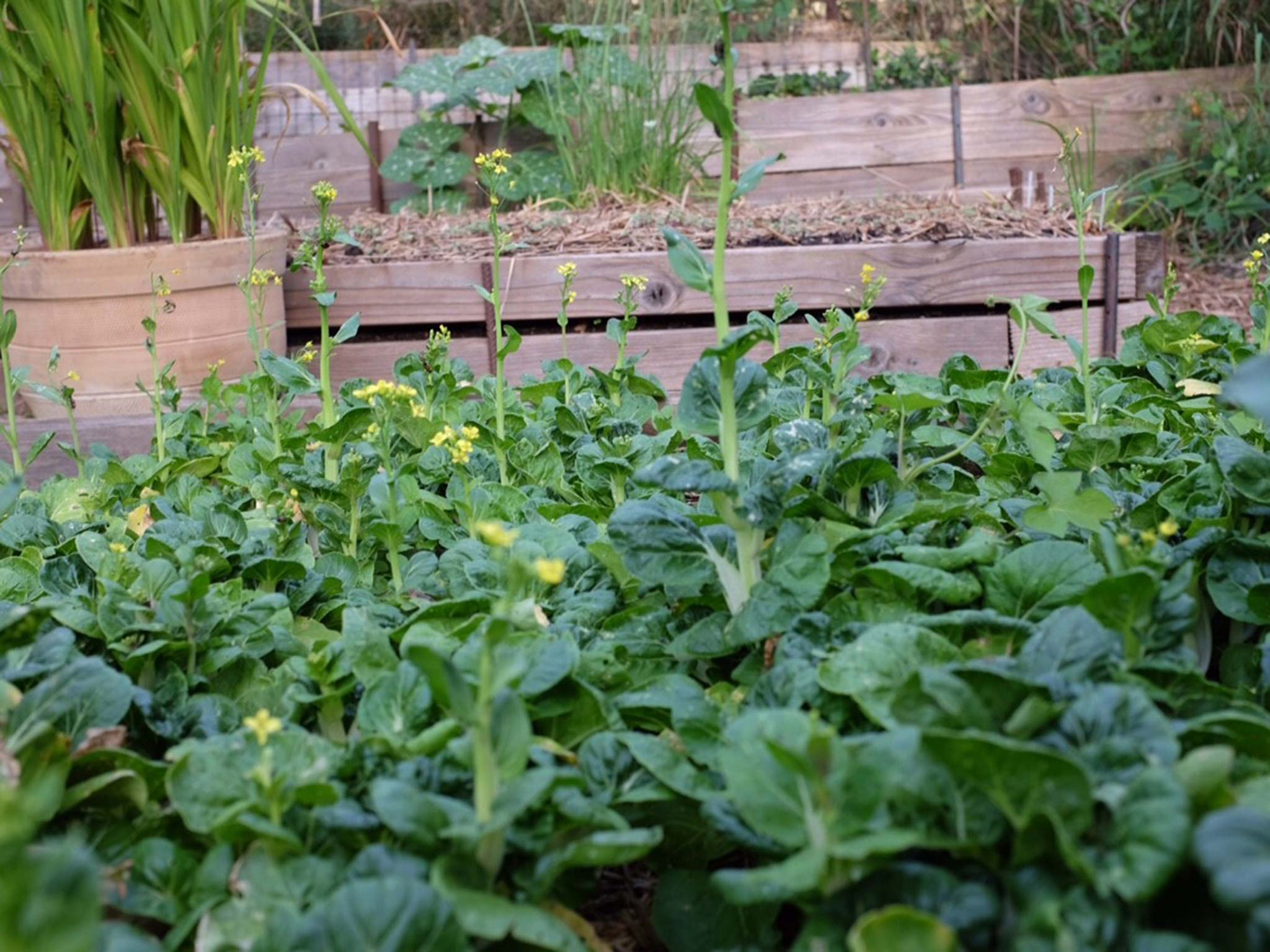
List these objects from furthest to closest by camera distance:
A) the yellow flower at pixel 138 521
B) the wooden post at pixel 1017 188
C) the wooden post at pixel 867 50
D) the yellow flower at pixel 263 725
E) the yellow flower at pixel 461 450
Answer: the wooden post at pixel 867 50 < the wooden post at pixel 1017 188 < the yellow flower at pixel 138 521 < the yellow flower at pixel 461 450 < the yellow flower at pixel 263 725

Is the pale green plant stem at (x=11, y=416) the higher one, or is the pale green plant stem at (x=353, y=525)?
the pale green plant stem at (x=11, y=416)

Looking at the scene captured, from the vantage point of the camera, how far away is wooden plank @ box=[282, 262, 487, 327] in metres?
2.85

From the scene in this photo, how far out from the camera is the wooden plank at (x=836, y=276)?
2.78 m

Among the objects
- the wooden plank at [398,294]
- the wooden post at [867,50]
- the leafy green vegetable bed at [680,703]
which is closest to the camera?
the leafy green vegetable bed at [680,703]

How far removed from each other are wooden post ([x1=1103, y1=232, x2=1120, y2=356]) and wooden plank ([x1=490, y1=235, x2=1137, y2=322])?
0.02m

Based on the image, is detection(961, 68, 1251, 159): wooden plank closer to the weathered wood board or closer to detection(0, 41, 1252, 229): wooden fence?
detection(0, 41, 1252, 229): wooden fence

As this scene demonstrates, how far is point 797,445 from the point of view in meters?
1.41

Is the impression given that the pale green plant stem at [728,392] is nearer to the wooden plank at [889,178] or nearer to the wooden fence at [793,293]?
the wooden fence at [793,293]

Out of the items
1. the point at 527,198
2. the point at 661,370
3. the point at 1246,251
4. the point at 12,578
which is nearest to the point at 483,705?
the point at 12,578

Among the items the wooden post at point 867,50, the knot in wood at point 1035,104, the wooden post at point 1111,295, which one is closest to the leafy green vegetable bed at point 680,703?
the wooden post at point 1111,295

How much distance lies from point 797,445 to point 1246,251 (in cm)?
488

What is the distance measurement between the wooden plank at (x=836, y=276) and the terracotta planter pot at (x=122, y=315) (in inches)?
26.0

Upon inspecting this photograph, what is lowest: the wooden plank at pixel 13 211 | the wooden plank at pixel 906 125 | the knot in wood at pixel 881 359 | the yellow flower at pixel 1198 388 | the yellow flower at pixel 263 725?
the knot in wood at pixel 881 359

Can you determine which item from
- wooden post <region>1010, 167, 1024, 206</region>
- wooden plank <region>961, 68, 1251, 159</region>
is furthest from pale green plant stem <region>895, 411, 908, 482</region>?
wooden plank <region>961, 68, 1251, 159</region>
